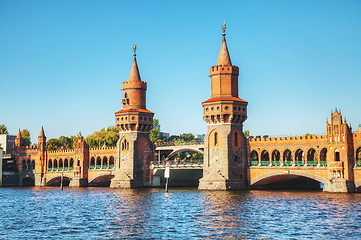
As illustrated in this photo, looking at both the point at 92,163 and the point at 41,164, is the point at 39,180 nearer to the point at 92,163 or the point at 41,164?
the point at 41,164

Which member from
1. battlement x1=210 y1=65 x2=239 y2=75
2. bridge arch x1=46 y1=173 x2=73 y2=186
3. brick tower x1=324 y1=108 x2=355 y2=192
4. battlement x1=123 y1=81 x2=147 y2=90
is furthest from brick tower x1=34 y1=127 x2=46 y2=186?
brick tower x1=324 y1=108 x2=355 y2=192

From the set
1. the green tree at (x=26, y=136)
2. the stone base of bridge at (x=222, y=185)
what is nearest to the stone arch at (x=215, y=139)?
the stone base of bridge at (x=222, y=185)

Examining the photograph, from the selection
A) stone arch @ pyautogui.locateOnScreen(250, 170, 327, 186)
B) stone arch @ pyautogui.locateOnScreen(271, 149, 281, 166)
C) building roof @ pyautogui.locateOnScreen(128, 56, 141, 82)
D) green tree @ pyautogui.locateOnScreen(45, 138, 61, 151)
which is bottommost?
stone arch @ pyautogui.locateOnScreen(250, 170, 327, 186)

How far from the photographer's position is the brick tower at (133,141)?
315 feet

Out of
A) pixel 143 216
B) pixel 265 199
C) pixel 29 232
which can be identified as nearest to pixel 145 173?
pixel 265 199

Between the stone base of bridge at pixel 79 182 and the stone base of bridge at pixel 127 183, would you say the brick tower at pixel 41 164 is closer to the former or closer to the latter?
the stone base of bridge at pixel 79 182

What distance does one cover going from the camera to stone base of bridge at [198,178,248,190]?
260 ft

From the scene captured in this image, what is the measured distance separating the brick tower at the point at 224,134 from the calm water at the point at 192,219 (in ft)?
53.6

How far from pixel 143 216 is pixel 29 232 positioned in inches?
471

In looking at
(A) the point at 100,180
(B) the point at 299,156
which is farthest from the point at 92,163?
(B) the point at 299,156

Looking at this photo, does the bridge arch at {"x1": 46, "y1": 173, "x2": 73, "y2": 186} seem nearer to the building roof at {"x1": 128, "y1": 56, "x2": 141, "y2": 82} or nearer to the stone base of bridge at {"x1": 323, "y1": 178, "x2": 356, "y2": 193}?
the building roof at {"x1": 128, "y1": 56, "x2": 141, "y2": 82}

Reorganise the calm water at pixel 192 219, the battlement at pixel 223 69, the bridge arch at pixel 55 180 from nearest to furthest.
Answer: the calm water at pixel 192 219
the battlement at pixel 223 69
the bridge arch at pixel 55 180

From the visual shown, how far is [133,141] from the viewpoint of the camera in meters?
96.9

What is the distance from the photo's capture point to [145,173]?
98562 mm
